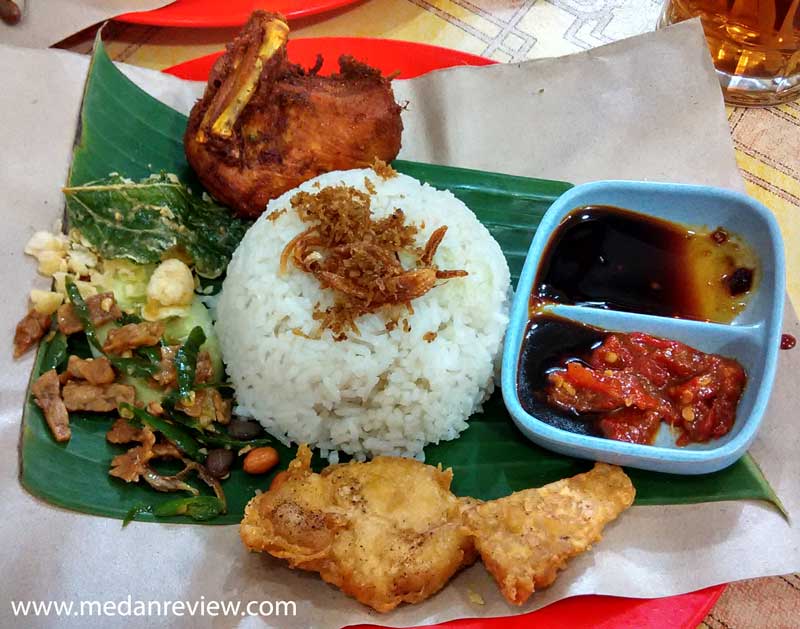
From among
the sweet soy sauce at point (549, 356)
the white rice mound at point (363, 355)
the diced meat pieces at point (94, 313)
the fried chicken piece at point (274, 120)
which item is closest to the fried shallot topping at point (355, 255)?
the white rice mound at point (363, 355)

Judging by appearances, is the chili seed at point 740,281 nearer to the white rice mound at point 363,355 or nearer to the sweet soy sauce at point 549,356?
the sweet soy sauce at point 549,356

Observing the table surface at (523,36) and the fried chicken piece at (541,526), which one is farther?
the table surface at (523,36)

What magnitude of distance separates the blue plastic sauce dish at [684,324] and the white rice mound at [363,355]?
201mm

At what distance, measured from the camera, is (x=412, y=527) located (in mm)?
2545

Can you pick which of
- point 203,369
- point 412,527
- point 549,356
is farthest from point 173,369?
point 549,356

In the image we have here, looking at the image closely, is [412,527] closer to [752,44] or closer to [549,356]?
[549,356]

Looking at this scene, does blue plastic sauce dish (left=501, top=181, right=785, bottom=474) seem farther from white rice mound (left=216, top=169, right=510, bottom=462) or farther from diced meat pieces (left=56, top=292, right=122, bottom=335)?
diced meat pieces (left=56, top=292, right=122, bottom=335)

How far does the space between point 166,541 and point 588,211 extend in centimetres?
242

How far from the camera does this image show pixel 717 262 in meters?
3.28

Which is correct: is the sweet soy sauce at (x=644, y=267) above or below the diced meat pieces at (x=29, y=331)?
above

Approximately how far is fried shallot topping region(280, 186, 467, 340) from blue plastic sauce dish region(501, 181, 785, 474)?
0.53 metres

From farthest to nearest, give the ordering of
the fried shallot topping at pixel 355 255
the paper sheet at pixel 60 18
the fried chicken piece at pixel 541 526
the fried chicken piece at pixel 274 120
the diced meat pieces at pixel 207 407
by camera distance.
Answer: the paper sheet at pixel 60 18 < the fried chicken piece at pixel 274 120 < the diced meat pieces at pixel 207 407 < the fried shallot topping at pixel 355 255 < the fried chicken piece at pixel 541 526

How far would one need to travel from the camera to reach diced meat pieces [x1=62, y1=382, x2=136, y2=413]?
295 cm

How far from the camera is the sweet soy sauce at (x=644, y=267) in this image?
10.5ft
